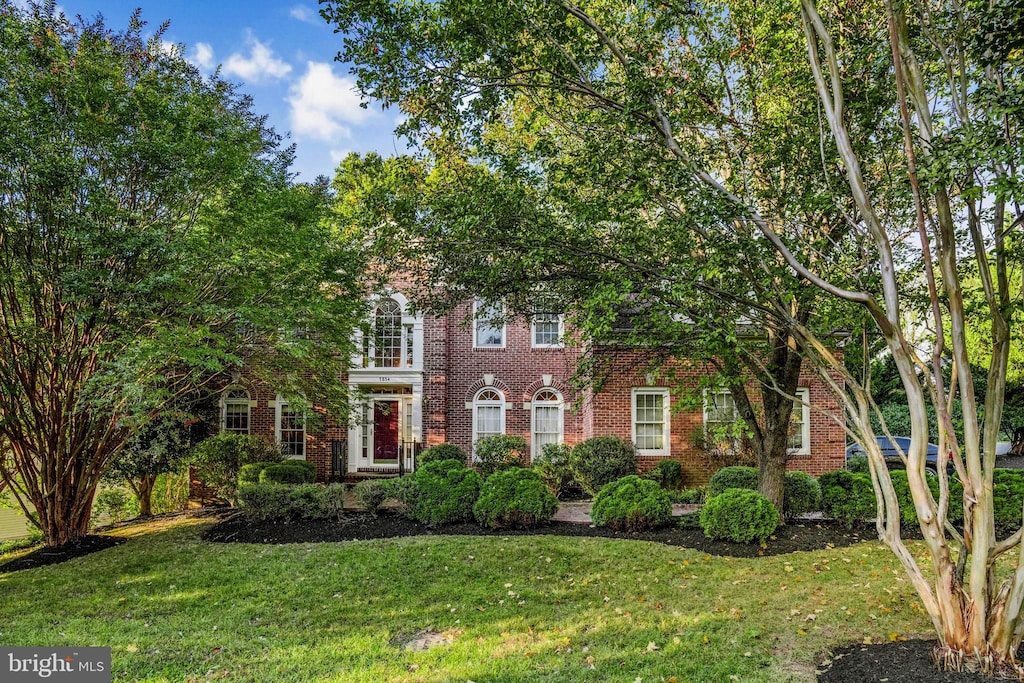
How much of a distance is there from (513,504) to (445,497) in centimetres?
119

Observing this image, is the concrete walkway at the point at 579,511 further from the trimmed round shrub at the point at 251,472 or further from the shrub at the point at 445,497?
the trimmed round shrub at the point at 251,472

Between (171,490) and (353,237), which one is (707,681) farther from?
(171,490)

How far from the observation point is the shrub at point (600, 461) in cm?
1396

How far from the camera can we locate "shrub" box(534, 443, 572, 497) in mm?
13945

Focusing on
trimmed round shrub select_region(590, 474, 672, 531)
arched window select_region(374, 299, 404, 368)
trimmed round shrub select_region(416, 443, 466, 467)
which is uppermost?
arched window select_region(374, 299, 404, 368)

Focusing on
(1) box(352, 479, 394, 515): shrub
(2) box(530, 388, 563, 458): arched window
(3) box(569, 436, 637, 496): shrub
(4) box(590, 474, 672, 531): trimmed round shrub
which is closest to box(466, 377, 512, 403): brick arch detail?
(2) box(530, 388, 563, 458): arched window

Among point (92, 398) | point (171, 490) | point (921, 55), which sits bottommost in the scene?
point (171, 490)

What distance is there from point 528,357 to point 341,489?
7365 millimetres

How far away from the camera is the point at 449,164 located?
8.35 m

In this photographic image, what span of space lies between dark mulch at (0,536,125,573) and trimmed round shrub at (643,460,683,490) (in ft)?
35.9

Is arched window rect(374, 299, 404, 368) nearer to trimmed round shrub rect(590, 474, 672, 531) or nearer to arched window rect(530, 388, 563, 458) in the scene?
arched window rect(530, 388, 563, 458)

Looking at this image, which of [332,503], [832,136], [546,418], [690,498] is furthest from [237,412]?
[832,136]

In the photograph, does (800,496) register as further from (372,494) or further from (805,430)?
(372,494)

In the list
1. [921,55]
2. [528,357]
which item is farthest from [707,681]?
[528,357]
